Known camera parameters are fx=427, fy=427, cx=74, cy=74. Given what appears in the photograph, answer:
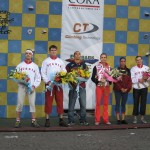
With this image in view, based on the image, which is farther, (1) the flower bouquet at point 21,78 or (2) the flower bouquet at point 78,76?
(2) the flower bouquet at point 78,76

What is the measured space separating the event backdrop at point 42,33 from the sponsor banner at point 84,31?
0.15 m

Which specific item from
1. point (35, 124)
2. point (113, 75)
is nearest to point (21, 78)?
point (35, 124)

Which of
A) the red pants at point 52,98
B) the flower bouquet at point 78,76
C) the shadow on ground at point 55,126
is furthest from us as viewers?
the red pants at point 52,98

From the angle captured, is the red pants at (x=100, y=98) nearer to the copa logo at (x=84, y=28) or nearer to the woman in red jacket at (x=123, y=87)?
the woman in red jacket at (x=123, y=87)

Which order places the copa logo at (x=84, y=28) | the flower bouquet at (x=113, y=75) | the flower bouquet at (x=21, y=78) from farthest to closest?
1. the copa logo at (x=84, y=28)
2. the flower bouquet at (x=113, y=75)
3. the flower bouquet at (x=21, y=78)

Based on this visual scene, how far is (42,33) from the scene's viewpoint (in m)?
11.3

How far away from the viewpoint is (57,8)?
1143 centimetres

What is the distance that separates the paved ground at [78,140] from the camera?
26.1ft

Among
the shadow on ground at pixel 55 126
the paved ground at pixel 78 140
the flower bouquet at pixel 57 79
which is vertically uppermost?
the flower bouquet at pixel 57 79

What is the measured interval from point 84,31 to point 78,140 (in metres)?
4.01

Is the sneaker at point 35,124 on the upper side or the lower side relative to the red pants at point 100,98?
lower

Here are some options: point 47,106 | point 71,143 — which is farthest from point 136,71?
point 71,143

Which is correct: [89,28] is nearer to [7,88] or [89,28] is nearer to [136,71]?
[136,71]

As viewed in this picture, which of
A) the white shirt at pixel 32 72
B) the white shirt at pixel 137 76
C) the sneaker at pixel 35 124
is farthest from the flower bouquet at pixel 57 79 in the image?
the white shirt at pixel 137 76
